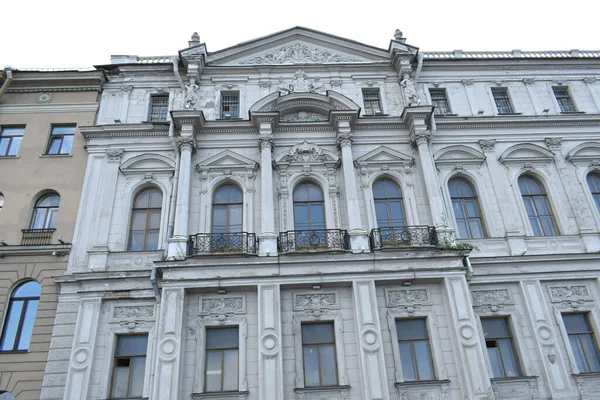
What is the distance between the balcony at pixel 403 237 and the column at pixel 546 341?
3380 mm

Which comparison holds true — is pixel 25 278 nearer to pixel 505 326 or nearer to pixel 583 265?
pixel 505 326

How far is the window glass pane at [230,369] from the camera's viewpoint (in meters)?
14.1

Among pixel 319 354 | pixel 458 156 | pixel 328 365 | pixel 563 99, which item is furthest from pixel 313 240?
pixel 563 99

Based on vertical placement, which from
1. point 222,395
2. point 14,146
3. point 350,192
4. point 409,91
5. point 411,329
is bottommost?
point 222,395

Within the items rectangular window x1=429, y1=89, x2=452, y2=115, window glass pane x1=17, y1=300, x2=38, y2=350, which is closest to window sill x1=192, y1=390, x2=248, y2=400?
window glass pane x1=17, y1=300, x2=38, y2=350

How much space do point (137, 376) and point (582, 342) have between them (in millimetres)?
13799

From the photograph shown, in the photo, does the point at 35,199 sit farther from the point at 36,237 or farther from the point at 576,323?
the point at 576,323

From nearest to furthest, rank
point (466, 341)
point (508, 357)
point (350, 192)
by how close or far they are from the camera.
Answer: point (466, 341)
point (508, 357)
point (350, 192)

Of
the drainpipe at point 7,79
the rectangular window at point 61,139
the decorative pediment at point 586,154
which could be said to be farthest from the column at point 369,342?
the drainpipe at point 7,79

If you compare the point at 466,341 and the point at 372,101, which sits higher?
the point at 372,101

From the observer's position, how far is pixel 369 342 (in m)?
14.2

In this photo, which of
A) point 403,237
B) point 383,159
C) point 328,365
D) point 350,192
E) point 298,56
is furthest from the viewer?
point 298,56

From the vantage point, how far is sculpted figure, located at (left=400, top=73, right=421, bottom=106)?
61.9 feet

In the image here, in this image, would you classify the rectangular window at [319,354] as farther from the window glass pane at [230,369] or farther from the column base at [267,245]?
the column base at [267,245]
